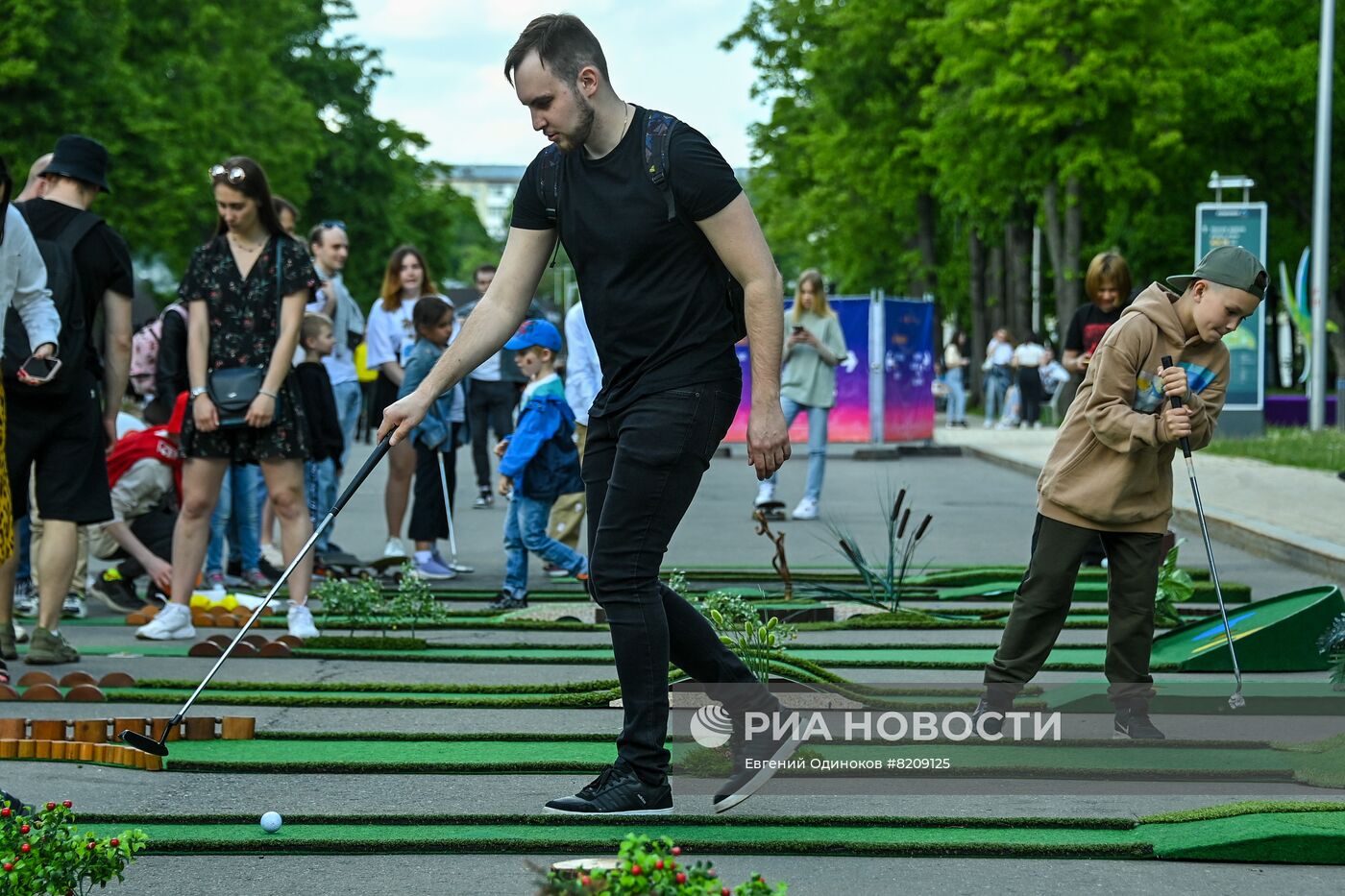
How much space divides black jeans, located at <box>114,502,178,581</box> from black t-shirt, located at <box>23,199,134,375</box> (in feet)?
7.47

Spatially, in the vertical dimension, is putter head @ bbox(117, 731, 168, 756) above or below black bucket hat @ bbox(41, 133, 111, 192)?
A: below

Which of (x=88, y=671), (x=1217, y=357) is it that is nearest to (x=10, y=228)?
(x=88, y=671)

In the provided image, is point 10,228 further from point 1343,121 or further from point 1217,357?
→ point 1343,121

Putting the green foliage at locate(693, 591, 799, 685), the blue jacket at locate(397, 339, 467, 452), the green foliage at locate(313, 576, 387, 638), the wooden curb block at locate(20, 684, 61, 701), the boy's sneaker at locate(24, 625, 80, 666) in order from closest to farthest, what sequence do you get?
the green foliage at locate(693, 591, 799, 685), the wooden curb block at locate(20, 684, 61, 701), the boy's sneaker at locate(24, 625, 80, 666), the green foliage at locate(313, 576, 387, 638), the blue jacket at locate(397, 339, 467, 452)

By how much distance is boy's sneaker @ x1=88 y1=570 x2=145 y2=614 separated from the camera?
404 inches

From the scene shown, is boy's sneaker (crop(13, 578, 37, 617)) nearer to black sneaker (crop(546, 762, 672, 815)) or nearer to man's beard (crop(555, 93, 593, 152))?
black sneaker (crop(546, 762, 672, 815))

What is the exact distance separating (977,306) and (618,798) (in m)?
43.4

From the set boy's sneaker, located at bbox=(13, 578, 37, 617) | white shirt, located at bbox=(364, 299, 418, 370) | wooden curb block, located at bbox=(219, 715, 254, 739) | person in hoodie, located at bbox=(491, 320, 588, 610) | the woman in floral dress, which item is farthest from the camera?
white shirt, located at bbox=(364, 299, 418, 370)

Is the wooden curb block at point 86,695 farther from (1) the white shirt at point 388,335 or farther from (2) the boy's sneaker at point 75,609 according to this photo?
(1) the white shirt at point 388,335

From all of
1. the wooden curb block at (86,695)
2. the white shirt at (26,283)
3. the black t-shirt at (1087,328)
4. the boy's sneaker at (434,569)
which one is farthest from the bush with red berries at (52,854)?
the black t-shirt at (1087,328)

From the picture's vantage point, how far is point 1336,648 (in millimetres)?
6324

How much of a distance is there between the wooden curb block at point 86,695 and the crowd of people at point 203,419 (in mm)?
556

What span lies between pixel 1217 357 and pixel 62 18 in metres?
34.0

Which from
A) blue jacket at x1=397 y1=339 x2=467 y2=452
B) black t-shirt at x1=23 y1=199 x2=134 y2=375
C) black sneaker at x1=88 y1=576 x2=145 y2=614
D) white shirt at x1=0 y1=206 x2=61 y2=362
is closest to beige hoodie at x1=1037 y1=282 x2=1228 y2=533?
white shirt at x1=0 y1=206 x2=61 y2=362
